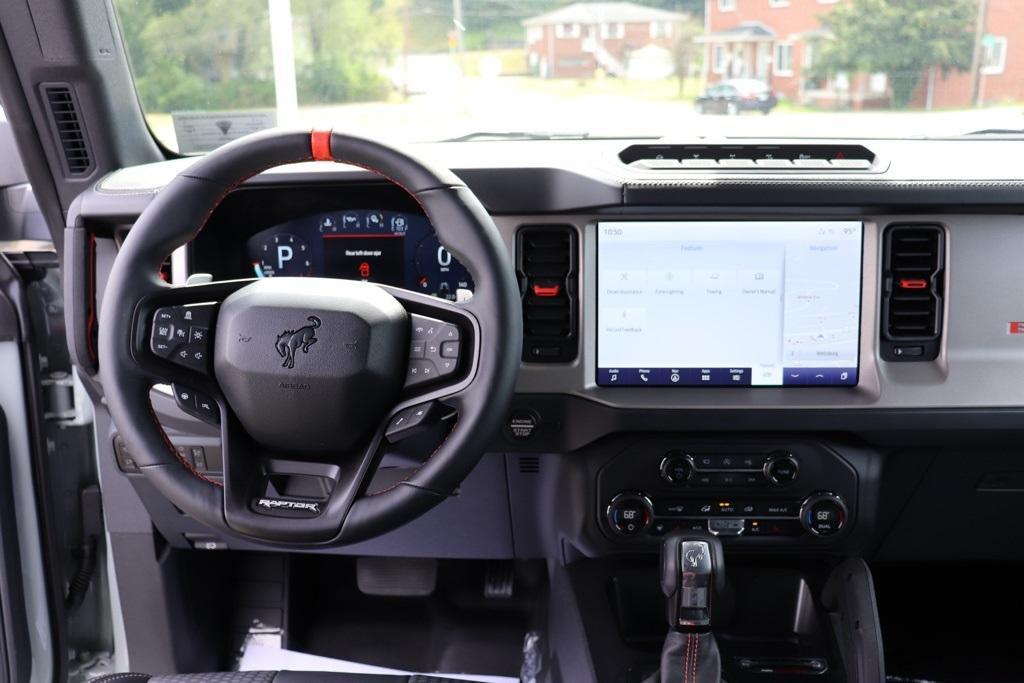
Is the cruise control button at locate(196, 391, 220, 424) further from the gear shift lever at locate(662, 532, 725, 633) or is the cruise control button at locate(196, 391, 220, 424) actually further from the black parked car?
the black parked car

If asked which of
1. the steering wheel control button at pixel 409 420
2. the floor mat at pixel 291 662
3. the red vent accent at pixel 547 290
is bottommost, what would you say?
the floor mat at pixel 291 662

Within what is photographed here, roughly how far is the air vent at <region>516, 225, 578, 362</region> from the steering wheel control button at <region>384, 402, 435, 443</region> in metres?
0.44

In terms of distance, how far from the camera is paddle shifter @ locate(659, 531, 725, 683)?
5.21 ft

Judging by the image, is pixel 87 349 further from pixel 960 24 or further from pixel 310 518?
pixel 960 24

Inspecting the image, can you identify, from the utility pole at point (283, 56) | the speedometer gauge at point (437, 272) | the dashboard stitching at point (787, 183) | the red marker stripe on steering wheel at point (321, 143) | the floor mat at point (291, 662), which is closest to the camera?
the red marker stripe on steering wheel at point (321, 143)

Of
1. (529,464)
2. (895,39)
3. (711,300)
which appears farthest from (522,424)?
(895,39)

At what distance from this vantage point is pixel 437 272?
1870 mm

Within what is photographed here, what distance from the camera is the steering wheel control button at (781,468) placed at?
1.90 m

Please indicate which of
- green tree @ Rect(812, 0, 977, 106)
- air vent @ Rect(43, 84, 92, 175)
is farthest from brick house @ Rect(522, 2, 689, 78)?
air vent @ Rect(43, 84, 92, 175)

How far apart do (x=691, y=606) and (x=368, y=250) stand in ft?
2.86

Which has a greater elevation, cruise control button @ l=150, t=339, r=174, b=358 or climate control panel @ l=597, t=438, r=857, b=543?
cruise control button @ l=150, t=339, r=174, b=358

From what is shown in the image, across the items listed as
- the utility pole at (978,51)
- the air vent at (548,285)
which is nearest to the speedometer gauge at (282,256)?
the air vent at (548,285)

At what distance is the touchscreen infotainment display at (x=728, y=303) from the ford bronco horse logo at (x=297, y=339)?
611 millimetres

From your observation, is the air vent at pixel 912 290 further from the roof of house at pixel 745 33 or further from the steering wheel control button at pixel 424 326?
the steering wheel control button at pixel 424 326
